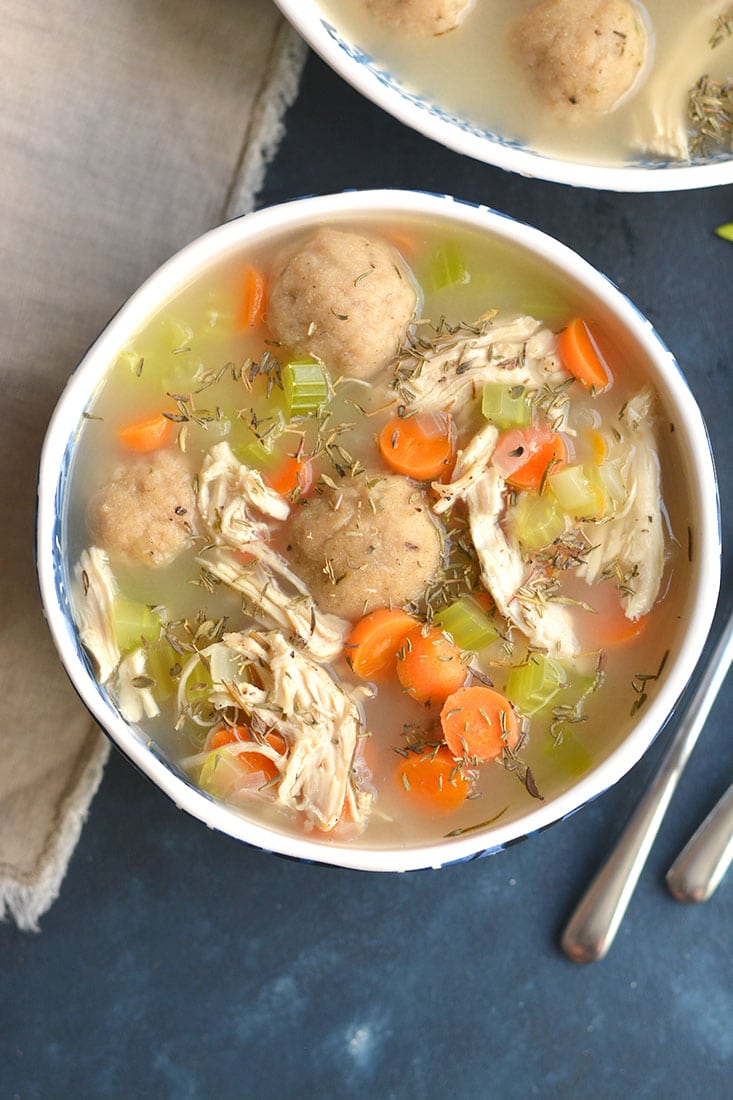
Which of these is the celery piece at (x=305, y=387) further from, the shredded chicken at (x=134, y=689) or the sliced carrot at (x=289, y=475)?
the shredded chicken at (x=134, y=689)

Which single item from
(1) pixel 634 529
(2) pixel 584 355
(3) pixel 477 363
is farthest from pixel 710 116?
(1) pixel 634 529

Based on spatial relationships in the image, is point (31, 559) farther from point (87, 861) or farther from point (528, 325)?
point (528, 325)

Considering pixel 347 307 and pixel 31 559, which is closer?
pixel 347 307

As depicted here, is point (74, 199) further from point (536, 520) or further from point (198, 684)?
point (536, 520)

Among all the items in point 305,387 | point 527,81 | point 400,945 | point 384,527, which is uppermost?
point 527,81

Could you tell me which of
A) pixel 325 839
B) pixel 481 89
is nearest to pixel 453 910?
pixel 325 839
